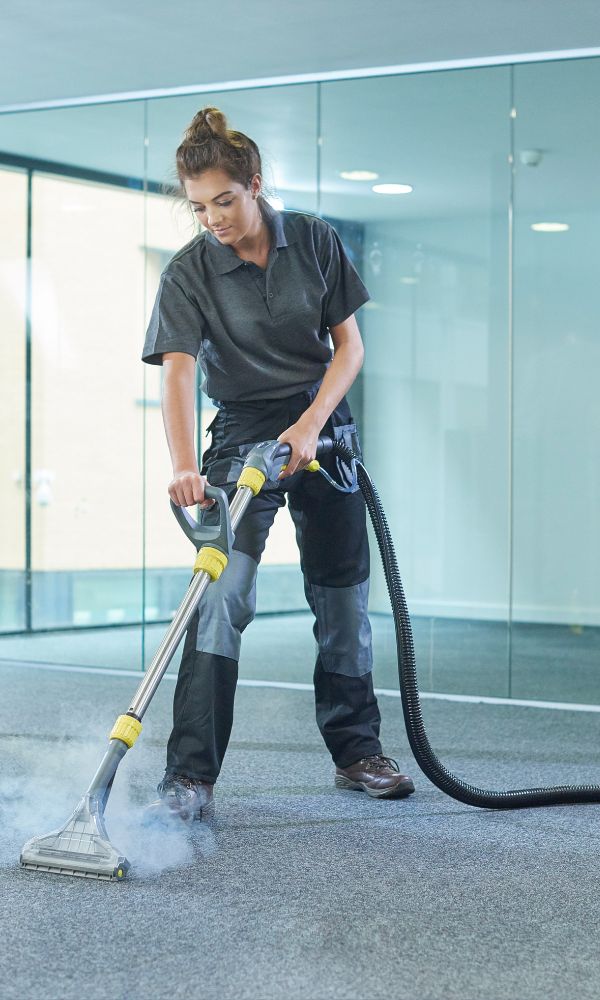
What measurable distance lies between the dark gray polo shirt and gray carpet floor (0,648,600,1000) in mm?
758

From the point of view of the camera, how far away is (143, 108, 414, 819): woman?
81.5 inches

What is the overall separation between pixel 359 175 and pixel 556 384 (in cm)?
85

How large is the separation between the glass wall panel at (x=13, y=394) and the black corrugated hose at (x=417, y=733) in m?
2.70

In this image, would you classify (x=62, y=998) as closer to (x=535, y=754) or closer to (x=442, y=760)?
(x=442, y=760)

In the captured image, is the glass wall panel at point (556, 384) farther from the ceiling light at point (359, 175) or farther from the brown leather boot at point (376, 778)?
the brown leather boot at point (376, 778)

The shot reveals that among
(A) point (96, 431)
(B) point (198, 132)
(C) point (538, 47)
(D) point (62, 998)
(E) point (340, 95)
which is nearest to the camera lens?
(D) point (62, 998)

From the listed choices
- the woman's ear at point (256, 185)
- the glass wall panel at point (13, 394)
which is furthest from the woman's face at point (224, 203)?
the glass wall panel at point (13, 394)

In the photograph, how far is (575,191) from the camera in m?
3.45

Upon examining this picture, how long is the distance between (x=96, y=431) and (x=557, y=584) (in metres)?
1.83

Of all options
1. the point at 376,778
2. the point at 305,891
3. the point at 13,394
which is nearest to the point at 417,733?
the point at 376,778

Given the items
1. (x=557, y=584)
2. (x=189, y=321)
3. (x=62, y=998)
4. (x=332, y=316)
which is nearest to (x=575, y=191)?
(x=557, y=584)

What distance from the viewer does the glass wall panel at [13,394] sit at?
4648 mm

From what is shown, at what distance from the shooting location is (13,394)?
186 inches

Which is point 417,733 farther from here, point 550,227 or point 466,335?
point 550,227
